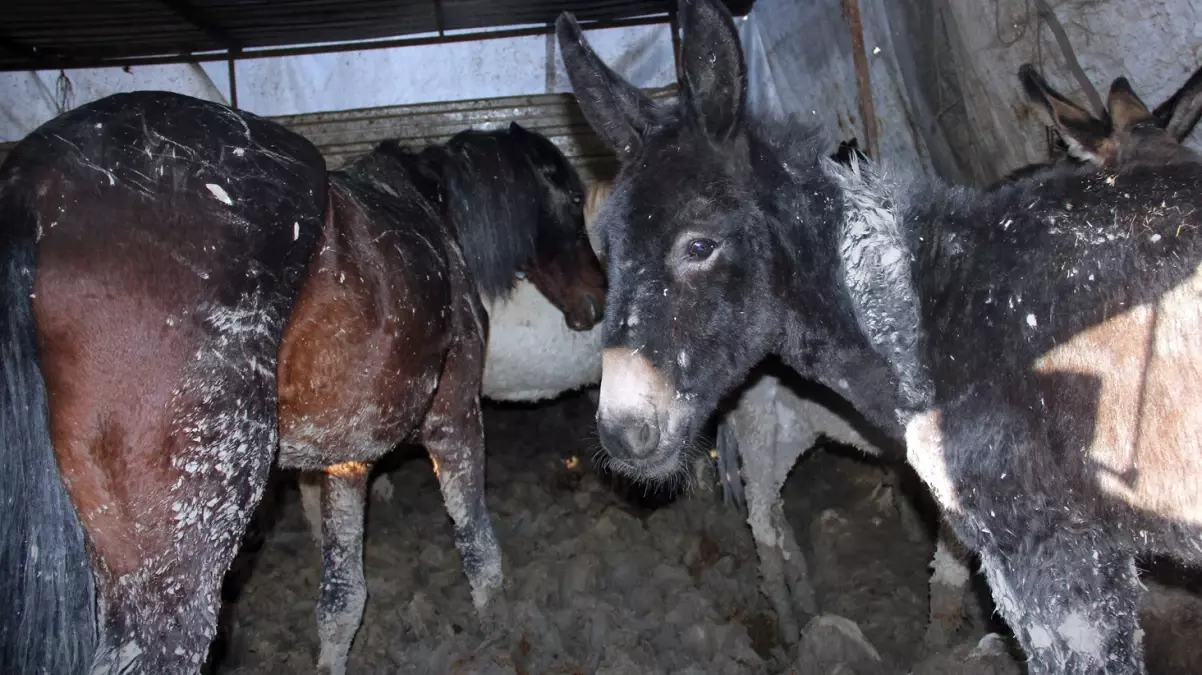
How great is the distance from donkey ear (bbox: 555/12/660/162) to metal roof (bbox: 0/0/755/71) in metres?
3.08

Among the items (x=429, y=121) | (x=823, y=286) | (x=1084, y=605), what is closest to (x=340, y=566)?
(x=823, y=286)

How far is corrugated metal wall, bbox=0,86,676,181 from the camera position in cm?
567

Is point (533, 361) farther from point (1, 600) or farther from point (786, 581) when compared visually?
point (1, 600)

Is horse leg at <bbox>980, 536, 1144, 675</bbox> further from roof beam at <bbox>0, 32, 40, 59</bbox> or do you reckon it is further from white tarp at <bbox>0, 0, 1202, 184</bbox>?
roof beam at <bbox>0, 32, 40, 59</bbox>

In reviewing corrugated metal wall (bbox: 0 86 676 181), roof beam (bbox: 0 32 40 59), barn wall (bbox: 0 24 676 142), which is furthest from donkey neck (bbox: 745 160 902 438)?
roof beam (bbox: 0 32 40 59)

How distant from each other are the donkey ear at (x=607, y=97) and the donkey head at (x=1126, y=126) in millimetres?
1193

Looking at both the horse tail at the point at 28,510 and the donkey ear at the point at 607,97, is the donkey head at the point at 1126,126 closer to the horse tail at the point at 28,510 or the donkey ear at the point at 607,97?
the donkey ear at the point at 607,97

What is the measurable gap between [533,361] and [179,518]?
3.46 metres

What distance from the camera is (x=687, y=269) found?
2.29 meters

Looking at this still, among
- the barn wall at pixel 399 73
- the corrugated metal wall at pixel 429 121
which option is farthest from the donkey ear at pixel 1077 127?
the barn wall at pixel 399 73

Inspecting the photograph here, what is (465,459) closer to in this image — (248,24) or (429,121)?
(429,121)

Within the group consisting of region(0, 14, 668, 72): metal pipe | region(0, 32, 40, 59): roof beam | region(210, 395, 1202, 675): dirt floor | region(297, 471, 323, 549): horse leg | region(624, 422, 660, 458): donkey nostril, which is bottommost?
region(210, 395, 1202, 675): dirt floor

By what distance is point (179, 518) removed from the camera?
7.41ft

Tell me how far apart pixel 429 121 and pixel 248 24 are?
→ 4.50 feet
